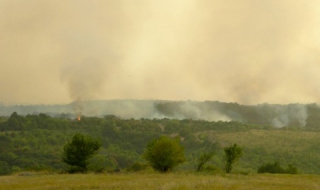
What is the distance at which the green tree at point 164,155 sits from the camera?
77931mm

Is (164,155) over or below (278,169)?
over

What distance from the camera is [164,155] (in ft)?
256

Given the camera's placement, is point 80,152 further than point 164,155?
Yes

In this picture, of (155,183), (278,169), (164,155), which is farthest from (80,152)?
(278,169)

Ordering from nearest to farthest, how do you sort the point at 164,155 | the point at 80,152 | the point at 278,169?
the point at 164,155
the point at 80,152
the point at 278,169

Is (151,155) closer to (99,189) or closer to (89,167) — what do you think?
(89,167)

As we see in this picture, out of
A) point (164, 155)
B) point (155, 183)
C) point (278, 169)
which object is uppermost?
point (164, 155)

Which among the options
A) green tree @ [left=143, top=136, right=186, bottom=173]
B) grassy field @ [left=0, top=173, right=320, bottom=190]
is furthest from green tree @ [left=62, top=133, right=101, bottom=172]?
grassy field @ [left=0, top=173, right=320, bottom=190]

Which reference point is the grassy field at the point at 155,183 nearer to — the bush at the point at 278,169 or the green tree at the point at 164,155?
the green tree at the point at 164,155

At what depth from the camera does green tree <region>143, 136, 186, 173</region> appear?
77.9 meters

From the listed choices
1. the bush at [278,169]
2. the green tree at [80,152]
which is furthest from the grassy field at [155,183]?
the bush at [278,169]

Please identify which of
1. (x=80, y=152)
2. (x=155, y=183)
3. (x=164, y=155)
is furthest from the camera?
(x=80, y=152)

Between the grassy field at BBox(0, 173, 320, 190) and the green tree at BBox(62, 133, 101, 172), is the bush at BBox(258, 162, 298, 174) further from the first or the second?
the grassy field at BBox(0, 173, 320, 190)

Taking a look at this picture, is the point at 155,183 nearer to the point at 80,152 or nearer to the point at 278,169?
the point at 80,152
